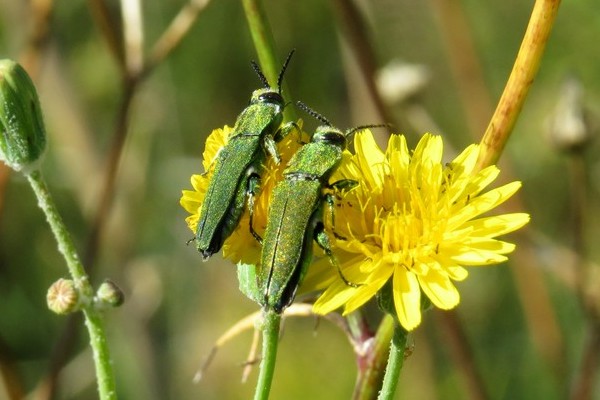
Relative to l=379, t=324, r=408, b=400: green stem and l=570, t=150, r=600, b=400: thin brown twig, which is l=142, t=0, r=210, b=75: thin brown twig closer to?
l=570, t=150, r=600, b=400: thin brown twig

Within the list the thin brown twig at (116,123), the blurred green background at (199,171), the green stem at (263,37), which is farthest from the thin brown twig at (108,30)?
the blurred green background at (199,171)

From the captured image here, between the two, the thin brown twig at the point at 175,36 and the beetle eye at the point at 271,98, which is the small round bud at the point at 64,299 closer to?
the beetle eye at the point at 271,98

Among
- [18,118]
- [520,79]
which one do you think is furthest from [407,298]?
[18,118]

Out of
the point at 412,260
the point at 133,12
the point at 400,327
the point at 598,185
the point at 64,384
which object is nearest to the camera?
the point at 400,327

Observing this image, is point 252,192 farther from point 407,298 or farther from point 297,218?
point 407,298

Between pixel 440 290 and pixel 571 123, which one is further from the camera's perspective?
pixel 571 123

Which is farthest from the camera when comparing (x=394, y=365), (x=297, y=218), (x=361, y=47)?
(x=361, y=47)

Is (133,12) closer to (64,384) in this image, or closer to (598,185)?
(64,384)

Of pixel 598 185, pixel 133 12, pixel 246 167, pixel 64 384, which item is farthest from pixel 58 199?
pixel 246 167
